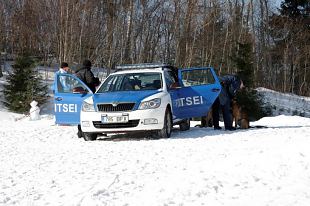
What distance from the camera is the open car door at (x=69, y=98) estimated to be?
1092cm

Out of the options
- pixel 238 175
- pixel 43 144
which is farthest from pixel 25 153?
pixel 238 175

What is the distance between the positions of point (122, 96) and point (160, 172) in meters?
3.87

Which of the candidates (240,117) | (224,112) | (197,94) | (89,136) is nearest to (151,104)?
(89,136)

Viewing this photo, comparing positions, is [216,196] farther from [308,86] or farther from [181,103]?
[308,86]

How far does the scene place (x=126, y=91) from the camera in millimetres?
10516

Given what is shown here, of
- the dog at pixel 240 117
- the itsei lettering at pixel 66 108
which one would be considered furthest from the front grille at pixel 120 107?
the dog at pixel 240 117

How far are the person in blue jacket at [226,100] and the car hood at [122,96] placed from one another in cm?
245

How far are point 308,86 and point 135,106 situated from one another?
4293 cm

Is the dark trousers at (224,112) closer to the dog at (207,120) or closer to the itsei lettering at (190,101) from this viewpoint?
the dog at (207,120)

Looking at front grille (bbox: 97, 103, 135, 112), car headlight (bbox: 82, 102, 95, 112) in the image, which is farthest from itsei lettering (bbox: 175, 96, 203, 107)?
car headlight (bbox: 82, 102, 95, 112)

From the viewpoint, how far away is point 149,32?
4209cm

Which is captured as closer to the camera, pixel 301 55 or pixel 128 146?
pixel 128 146

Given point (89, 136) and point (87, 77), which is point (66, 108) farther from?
point (89, 136)

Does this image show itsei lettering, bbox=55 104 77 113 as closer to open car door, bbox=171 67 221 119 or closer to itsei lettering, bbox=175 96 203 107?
open car door, bbox=171 67 221 119
